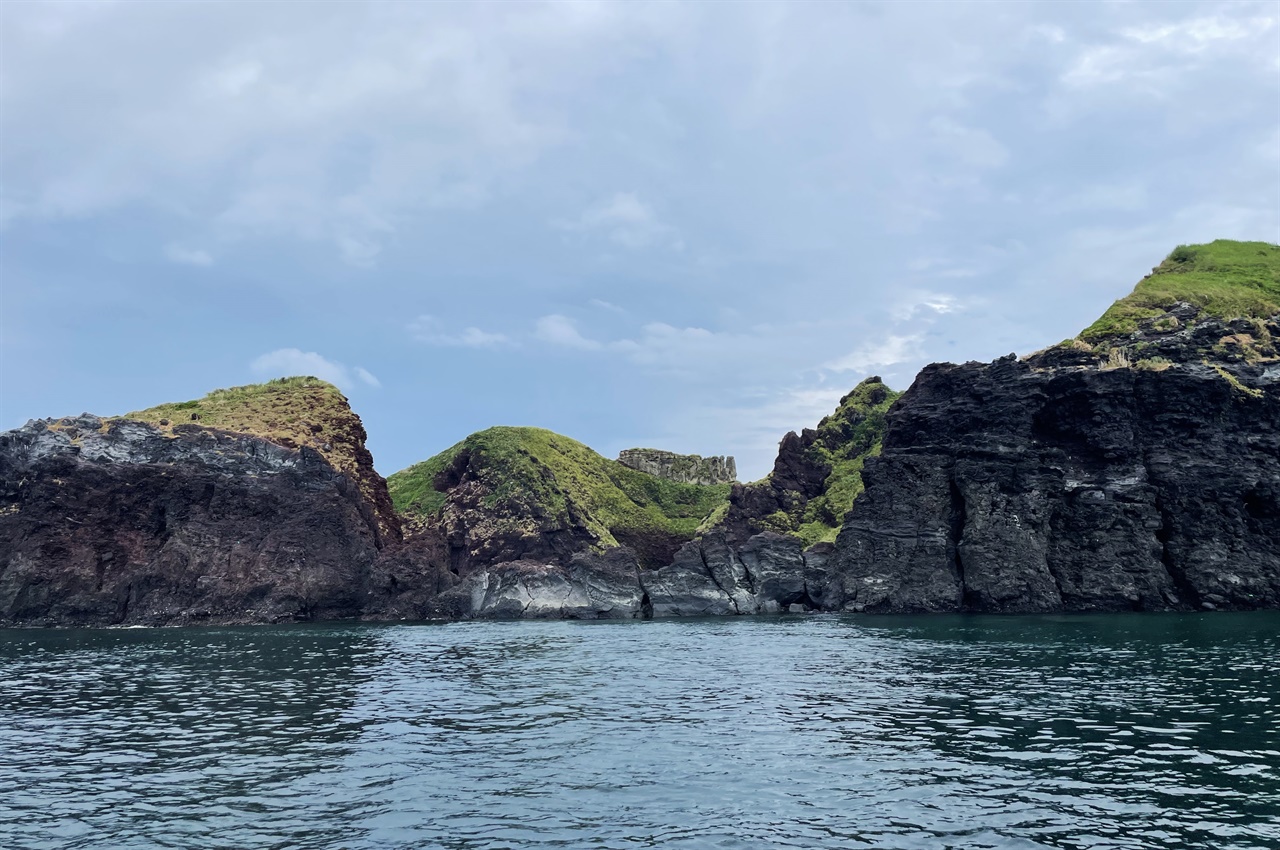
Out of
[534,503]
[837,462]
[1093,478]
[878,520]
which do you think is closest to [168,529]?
[534,503]

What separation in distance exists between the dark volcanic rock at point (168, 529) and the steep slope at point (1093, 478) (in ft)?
197

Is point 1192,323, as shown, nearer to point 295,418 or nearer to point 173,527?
point 295,418

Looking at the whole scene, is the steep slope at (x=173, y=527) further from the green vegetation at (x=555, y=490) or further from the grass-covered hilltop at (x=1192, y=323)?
the grass-covered hilltop at (x=1192, y=323)

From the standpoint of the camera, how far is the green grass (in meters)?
96.2

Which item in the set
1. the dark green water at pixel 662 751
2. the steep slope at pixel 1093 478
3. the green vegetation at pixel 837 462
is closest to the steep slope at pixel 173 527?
the dark green water at pixel 662 751

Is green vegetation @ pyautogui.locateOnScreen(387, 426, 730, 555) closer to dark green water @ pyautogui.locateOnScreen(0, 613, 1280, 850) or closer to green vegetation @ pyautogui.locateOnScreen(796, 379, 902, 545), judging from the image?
green vegetation @ pyautogui.locateOnScreen(796, 379, 902, 545)

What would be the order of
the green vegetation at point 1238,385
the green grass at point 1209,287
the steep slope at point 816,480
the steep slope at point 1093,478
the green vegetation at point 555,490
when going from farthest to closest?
the green vegetation at point 555,490
the steep slope at point 816,480
the green grass at point 1209,287
the green vegetation at point 1238,385
the steep slope at point 1093,478

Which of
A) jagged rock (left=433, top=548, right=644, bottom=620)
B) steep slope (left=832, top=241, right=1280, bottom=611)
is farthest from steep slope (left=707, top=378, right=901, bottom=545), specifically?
steep slope (left=832, top=241, right=1280, bottom=611)

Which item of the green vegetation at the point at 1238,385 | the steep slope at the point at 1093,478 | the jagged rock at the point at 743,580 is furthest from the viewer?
the jagged rock at the point at 743,580

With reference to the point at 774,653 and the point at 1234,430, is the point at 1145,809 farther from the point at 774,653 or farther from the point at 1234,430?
the point at 1234,430

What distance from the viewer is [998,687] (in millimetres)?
33438

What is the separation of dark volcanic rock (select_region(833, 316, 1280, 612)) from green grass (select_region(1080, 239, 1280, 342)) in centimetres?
664

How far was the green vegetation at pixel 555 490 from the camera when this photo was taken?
152375 mm

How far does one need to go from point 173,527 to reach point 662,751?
87.4 metres
